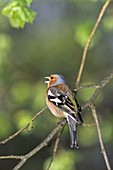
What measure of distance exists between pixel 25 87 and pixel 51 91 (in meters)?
3.14

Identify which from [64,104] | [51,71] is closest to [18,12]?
[64,104]

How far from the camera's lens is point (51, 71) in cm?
1102

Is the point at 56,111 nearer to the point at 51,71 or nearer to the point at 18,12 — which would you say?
the point at 18,12

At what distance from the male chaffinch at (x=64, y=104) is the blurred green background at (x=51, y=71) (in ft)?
3.14

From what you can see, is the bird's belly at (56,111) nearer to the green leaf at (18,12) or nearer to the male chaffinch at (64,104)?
the male chaffinch at (64,104)

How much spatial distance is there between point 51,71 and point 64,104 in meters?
Result: 6.19

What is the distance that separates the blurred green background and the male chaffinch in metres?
0.96

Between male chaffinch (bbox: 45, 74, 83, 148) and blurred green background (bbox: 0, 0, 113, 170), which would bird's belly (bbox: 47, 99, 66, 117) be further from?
blurred green background (bbox: 0, 0, 113, 170)

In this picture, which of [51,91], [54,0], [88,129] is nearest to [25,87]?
[88,129]

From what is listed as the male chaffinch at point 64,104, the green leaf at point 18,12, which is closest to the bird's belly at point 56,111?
the male chaffinch at point 64,104

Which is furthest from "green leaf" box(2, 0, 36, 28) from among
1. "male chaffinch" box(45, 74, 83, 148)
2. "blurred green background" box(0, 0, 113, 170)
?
"blurred green background" box(0, 0, 113, 170)

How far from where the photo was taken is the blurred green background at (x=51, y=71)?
7551 mm

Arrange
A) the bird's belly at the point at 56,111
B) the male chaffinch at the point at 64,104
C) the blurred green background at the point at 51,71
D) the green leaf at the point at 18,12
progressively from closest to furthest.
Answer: the male chaffinch at the point at 64,104, the green leaf at the point at 18,12, the bird's belly at the point at 56,111, the blurred green background at the point at 51,71

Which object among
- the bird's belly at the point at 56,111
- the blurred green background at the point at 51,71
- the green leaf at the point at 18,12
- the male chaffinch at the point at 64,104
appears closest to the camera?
the male chaffinch at the point at 64,104
